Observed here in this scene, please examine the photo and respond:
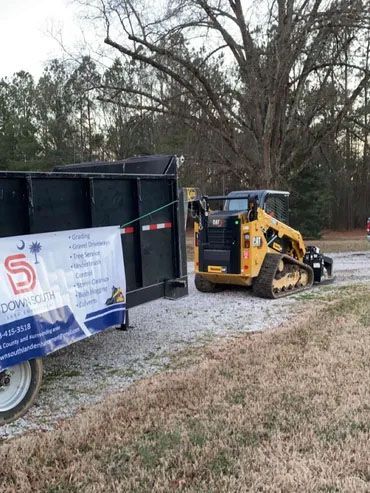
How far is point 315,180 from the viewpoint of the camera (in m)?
35.9

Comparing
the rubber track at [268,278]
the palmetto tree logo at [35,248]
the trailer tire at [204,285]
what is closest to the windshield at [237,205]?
the rubber track at [268,278]

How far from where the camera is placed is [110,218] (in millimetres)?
5703

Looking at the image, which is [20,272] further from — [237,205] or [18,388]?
[237,205]

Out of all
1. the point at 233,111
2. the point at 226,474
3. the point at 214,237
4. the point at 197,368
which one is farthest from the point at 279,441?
the point at 233,111

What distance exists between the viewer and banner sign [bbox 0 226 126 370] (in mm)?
4328

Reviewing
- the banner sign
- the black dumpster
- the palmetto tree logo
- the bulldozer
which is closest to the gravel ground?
the bulldozer

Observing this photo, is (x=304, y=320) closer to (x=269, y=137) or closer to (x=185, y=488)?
(x=185, y=488)

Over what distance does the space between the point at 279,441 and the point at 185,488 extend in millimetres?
850

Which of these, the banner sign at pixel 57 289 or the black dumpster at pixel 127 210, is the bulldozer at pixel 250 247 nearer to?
the black dumpster at pixel 127 210

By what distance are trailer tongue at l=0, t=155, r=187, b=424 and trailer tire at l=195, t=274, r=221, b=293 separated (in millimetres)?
4110

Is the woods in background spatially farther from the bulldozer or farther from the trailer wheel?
the trailer wheel

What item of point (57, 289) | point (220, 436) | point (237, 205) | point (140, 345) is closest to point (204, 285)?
point (237, 205)

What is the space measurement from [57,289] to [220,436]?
1.95 metres

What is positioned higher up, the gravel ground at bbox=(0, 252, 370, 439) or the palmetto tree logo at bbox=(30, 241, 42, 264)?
the palmetto tree logo at bbox=(30, 241, 42, 264)
